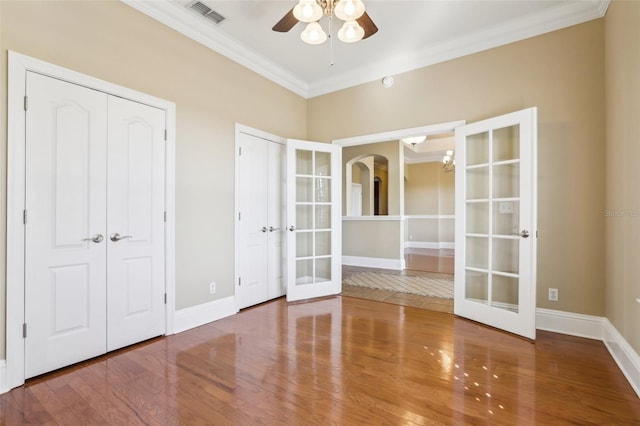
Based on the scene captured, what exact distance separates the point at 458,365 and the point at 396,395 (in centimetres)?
68

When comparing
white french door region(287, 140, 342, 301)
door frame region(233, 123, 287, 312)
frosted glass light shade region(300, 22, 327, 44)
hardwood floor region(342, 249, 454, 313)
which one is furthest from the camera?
white french door region(287, 140, 342, 301)

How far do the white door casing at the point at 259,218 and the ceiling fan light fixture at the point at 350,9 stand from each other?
1.90m

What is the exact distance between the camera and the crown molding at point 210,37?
2.72 metres

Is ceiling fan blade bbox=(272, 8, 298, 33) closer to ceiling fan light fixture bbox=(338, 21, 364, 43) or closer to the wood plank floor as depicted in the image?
ceiling fan light fixture bbox=(338, 21, 364, 43)

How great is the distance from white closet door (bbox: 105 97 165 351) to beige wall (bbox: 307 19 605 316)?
3.31 metres

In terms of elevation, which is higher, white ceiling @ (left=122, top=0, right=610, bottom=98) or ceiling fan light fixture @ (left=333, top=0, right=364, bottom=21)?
white ceiling @ (left=122, top=0, right=610, bottom=98)

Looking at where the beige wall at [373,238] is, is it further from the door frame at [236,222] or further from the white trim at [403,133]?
the door frame at [236,222]

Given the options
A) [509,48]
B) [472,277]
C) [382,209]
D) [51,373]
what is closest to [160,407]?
[51,373]

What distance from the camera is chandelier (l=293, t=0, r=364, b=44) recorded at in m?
2.10

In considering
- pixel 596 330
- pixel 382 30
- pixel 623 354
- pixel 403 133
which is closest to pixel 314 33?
pixel 382 30

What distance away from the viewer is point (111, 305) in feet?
8.11

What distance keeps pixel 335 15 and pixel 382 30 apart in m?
1.19

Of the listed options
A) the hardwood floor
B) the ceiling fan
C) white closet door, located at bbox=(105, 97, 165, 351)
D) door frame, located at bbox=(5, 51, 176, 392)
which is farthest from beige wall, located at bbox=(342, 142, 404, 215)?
door frame, located at bbox=(5, 51, 176, 392)

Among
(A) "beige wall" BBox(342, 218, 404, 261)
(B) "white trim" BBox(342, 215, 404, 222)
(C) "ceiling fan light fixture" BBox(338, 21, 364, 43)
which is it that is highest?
(C) "ceiling fan light fixture" BBox(338, 21, 364, 43)
